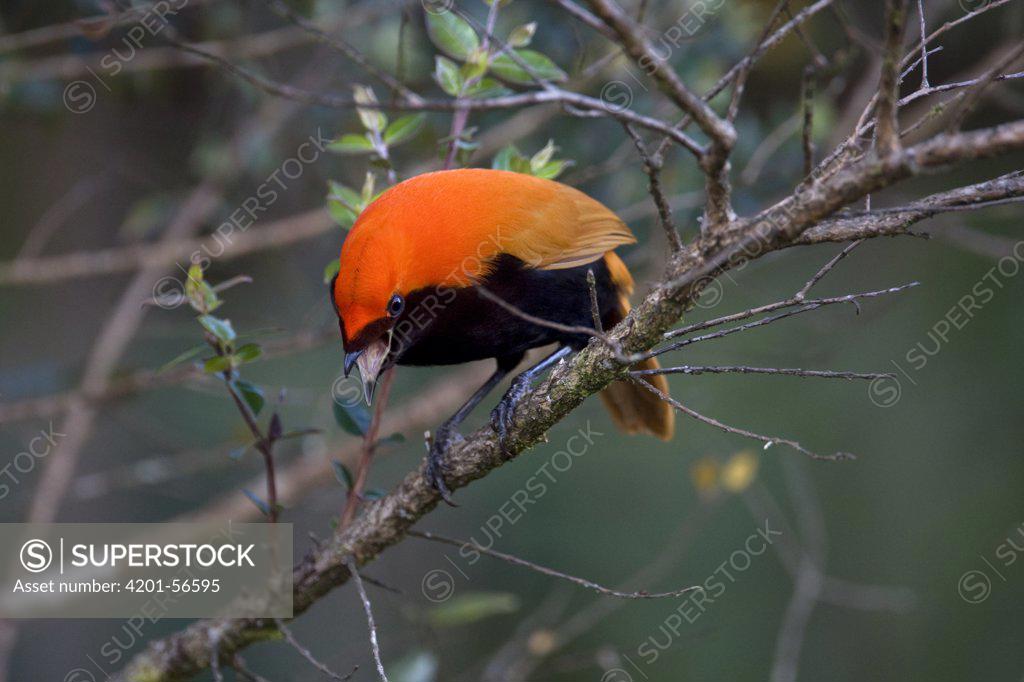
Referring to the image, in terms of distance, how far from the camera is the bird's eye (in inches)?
113

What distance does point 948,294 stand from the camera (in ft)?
20.7

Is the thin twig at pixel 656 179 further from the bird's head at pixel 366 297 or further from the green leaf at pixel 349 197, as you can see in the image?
the green leaf at pixel 349 197

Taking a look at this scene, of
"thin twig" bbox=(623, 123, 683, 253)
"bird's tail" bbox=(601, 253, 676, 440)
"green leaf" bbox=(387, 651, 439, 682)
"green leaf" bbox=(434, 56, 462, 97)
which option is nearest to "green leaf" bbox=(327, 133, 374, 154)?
"green leaf" bbox=(434, 56, 462, 97)

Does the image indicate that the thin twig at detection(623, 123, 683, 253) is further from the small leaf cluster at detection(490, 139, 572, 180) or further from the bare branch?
the small leaf cluster at detection(490, 139, 572, 180)

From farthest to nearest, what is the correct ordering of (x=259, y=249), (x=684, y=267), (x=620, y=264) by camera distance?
(x=259, y=249), (x=620, y=264), (x=684, y=267)

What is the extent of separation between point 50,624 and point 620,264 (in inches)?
155

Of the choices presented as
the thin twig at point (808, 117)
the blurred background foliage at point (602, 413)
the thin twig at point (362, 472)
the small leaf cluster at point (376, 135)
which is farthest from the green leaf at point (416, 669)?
the thin twig at point (808, 117)

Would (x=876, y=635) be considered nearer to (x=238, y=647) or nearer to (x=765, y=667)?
(x=765, y=667)

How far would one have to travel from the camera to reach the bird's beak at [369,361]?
2.85 metres

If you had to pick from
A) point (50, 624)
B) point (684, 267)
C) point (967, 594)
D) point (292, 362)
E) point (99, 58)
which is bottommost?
point (967, 594)

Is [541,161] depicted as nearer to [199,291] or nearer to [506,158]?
[506,158]

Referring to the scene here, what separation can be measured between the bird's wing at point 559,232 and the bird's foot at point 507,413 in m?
0.39

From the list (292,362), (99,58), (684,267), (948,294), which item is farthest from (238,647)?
(948,294)

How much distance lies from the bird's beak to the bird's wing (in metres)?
0.51
